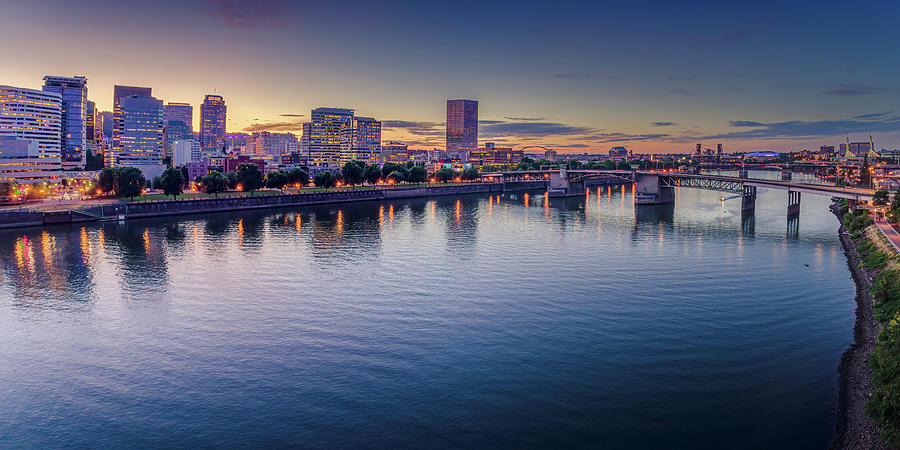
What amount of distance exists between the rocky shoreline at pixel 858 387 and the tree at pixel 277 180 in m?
100

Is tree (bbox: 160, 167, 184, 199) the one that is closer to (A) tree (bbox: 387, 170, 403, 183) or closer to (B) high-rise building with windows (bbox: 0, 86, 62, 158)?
(A) tree (bbox: 387, 170, 403, 183)

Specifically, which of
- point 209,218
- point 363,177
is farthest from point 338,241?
point 363,177

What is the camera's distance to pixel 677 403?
20578 millimetres

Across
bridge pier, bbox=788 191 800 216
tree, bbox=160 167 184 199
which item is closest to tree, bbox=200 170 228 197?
tree, bbox=160 167 184 199

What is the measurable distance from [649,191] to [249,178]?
7331 centimetres

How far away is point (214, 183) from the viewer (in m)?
96.8

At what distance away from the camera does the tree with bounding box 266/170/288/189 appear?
116 meters

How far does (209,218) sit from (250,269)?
138 feet

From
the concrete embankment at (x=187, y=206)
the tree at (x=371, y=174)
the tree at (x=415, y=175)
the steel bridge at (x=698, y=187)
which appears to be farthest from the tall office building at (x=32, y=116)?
the steel bridge at (x=698, y=187)

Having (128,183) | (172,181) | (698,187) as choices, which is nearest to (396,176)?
(172,181)

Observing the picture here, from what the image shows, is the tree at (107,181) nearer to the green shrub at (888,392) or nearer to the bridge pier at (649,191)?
the bridge pier at (649,191)

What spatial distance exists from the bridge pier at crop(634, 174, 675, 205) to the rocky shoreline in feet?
234

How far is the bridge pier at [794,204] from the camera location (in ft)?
270

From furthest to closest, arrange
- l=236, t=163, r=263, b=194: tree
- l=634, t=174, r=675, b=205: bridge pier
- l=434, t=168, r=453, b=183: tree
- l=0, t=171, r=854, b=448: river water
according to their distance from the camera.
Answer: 1. l=434, t=168, r=453, b=183: tree
2. l=236, t=163, r=263, b=194: tree
3. l=634, t=174, r=675, b=205: bridge pier
4. l=0, t=171, r=854, b=448: river water
